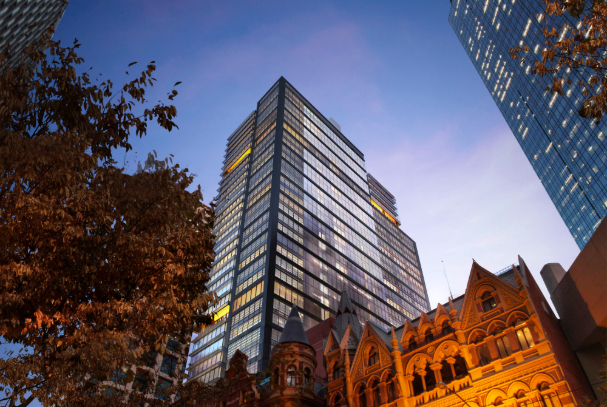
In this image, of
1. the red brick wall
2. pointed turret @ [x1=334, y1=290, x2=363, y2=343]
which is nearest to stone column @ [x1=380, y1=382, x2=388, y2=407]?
the red brick wall

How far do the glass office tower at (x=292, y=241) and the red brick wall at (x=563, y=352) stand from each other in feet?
154

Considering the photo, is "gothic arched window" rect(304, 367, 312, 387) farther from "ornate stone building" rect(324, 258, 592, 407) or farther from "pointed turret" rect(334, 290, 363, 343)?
"pointed turret" rect(334, 290, 363, 343)

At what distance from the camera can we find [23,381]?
1230 centimetres

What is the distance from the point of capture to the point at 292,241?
308 ft

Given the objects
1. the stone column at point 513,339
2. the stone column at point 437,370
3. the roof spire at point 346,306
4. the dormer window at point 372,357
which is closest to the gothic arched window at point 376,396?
the dormer window at point 372,357

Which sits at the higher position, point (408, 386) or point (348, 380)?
point (348, 380)

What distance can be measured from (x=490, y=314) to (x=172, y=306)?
20791 mm

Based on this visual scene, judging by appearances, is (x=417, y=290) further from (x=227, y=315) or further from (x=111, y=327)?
(x=111, y=327)

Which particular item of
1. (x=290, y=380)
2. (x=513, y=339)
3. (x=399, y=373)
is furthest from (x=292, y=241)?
(x=513, y=339)

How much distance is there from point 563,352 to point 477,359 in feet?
15.6

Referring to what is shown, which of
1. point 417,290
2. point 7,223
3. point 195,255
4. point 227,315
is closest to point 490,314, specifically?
point 195,255

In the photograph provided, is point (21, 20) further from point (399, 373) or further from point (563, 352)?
point (563, 352)

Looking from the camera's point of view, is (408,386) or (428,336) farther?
(428,336)

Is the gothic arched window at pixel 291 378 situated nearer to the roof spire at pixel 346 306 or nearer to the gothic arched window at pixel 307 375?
the gothic arched window at pixel 307 375
